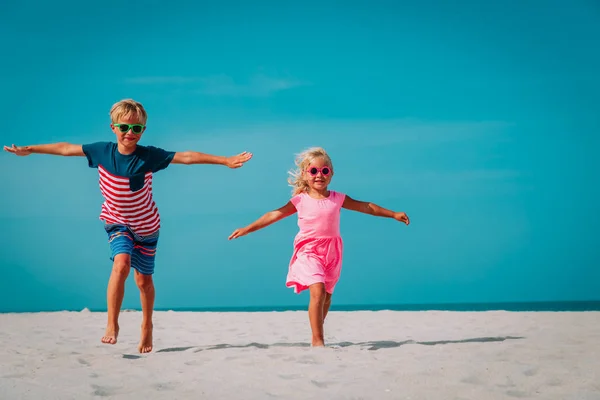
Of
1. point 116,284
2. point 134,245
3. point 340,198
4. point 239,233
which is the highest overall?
point 340,198

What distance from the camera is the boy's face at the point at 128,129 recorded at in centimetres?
616

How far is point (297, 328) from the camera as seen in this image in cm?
920

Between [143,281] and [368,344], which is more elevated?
[143,281]

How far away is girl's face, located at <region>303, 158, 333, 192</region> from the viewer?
261 inches

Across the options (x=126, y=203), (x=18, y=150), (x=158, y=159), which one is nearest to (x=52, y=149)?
(x=18, y=150)

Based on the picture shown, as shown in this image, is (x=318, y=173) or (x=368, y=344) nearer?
(x=318, y=173)

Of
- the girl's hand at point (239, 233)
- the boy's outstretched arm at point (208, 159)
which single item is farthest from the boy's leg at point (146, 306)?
the boy's outstretched arm at point (208, 159)

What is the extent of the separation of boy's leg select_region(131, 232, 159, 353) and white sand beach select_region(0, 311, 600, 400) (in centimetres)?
18

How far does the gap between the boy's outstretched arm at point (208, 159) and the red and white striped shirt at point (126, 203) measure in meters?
0.33

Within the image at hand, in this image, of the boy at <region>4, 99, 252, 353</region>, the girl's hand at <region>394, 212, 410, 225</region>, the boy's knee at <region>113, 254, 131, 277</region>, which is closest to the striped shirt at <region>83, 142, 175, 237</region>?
the boy at <region>4, 99, 252, 353</region>

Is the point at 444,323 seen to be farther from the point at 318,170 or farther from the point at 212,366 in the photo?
the point at 212,366

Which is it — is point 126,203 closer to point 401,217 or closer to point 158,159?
point 158,159

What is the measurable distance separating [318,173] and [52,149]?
2463 millimetres

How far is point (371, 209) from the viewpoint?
6.85 m
